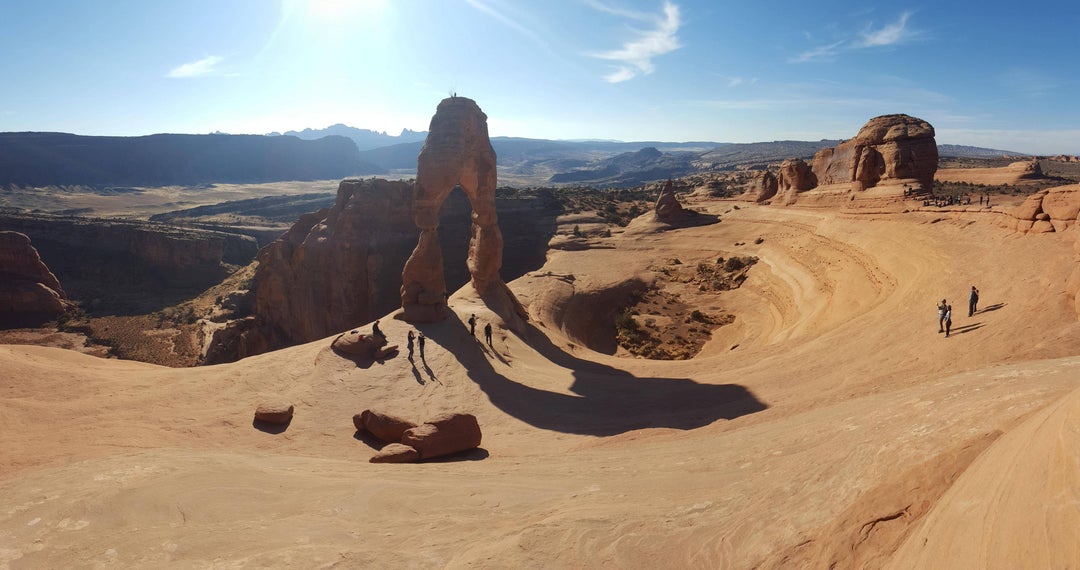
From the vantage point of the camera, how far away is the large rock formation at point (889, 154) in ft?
106

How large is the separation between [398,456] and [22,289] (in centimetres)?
4356

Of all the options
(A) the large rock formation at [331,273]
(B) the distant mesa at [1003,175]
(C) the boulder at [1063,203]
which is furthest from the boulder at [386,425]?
(B) the distant mesa at [1003,175]

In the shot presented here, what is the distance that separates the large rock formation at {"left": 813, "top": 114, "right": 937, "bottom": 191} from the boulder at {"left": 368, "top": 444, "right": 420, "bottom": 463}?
34.0 metres

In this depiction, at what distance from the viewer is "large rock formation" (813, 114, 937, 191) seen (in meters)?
32.2

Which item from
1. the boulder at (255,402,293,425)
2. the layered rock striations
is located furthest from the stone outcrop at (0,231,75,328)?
the boulder at (255,402,293,425)

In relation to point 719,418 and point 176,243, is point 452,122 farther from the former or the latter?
point 176,243

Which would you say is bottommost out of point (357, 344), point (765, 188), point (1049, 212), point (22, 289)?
point (22, 289)

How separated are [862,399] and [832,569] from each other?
18.9 feet

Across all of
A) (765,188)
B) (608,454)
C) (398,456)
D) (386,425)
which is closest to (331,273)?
(386,425)

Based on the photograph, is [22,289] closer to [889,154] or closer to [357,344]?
[357,344]

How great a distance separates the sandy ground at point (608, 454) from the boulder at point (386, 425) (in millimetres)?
507

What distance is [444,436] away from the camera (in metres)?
10.2

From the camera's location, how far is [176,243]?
176 feet

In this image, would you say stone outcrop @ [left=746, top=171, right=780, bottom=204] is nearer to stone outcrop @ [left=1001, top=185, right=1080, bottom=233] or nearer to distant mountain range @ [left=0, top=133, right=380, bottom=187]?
stone outcrop @ [left=1001, top=185, right=1080, bottom=233]
